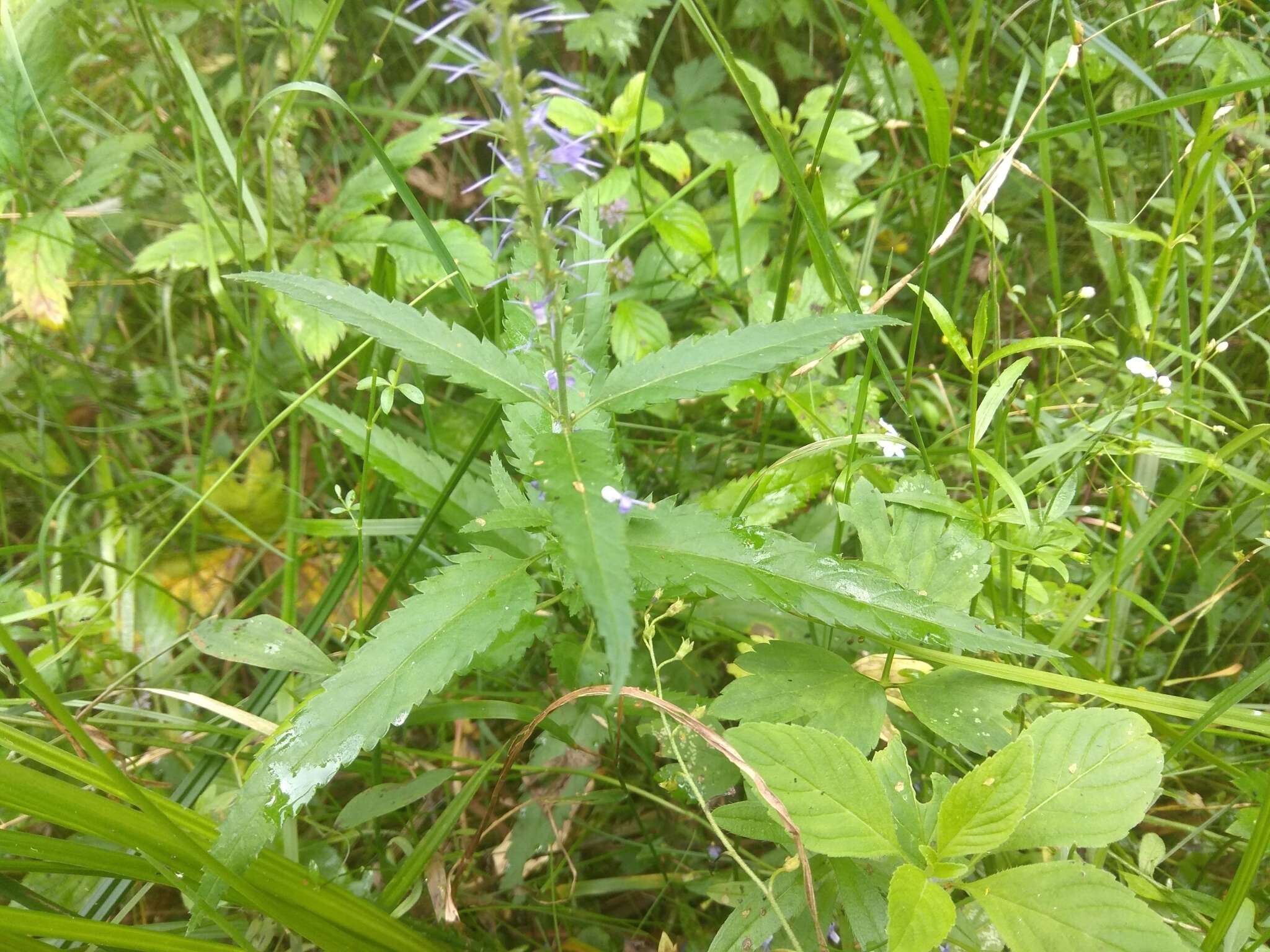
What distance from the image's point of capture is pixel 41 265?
7.89ft

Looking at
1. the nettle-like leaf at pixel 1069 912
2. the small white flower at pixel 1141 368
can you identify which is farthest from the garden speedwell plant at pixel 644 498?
the small white flower at pixel 1141 368

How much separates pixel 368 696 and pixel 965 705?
1.14 m

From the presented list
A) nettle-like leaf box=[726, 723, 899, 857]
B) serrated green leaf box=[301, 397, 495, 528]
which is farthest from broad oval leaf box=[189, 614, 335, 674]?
→ nettle-like leaf box=[726, 723, 899, 857]

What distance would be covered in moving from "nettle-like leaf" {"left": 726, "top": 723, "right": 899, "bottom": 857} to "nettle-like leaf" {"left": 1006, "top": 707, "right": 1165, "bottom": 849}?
10.1 inches

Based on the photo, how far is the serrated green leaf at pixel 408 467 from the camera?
6.37 ft

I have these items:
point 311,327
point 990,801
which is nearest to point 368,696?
point 990,801

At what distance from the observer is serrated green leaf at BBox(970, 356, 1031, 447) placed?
1646 millimetres

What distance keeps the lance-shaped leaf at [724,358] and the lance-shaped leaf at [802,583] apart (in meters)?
0.26

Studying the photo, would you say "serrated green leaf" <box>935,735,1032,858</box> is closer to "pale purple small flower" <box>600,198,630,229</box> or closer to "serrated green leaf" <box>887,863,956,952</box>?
"serrated green leaf" <box>887,863,956,952</box>

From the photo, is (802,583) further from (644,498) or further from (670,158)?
(670,158)

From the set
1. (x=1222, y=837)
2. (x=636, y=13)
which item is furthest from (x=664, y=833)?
(x=636, y=13)

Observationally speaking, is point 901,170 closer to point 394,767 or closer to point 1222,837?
point 1222,837

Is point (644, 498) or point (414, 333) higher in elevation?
point (414, 333)

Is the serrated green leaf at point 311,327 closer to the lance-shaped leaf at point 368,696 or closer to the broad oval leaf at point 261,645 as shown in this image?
the broad oval leaf at point 261,645
